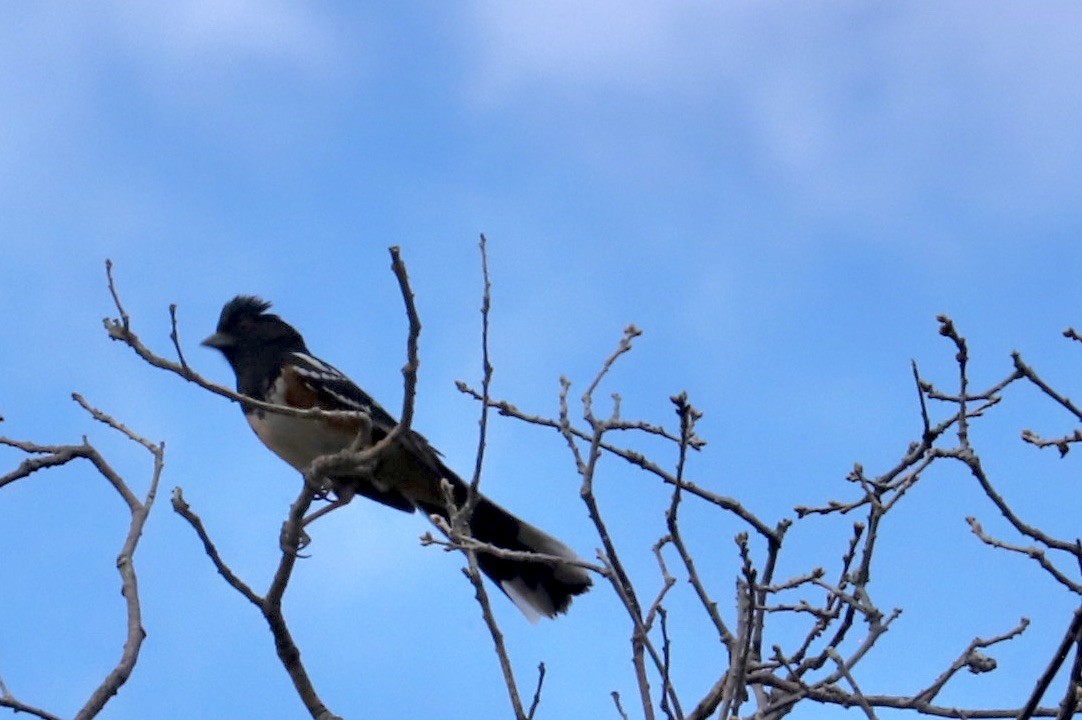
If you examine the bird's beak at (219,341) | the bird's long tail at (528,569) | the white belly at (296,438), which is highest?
the bird's beak at (219,341)

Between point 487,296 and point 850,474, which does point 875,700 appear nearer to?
point 850,474

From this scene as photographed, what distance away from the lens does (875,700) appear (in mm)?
2635

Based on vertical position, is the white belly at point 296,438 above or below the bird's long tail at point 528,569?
above

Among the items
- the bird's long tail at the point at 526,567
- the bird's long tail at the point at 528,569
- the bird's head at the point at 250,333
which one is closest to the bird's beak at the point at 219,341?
the bird's head at the point at 250,333

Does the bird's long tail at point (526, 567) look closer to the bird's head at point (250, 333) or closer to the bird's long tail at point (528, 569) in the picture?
the bird's long tail at point (528, 569)

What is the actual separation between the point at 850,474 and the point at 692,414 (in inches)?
16.2

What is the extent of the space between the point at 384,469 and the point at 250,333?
106 cm

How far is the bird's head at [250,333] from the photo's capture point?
5.60 m

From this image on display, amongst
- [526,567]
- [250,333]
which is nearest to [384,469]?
[526,567]

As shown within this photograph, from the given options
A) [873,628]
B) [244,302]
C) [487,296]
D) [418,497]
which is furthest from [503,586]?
[873,628]

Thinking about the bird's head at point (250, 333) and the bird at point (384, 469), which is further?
the bird's head at point (250, 333)

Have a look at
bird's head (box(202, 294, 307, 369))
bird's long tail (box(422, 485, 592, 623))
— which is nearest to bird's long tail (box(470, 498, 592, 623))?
bird's long tail (box(422, 485, 592, 623))

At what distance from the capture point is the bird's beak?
18.6ft

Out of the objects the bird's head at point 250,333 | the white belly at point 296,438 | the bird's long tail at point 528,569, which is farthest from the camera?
the bird's head at point 250,333
